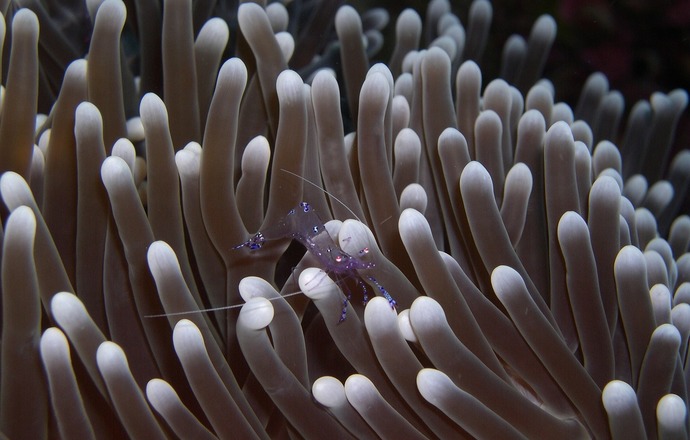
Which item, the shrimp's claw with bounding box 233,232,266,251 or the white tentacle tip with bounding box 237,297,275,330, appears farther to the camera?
the shrimp's claw with bounding box 233,232,266,251

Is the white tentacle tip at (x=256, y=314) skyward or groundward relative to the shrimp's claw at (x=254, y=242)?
groundward

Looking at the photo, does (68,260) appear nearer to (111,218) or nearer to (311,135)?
(111,218)

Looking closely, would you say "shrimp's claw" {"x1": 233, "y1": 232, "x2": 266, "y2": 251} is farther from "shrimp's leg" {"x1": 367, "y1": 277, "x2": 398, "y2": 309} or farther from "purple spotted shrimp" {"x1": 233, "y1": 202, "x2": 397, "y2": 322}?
"shrimp's leg" {"x1": 367, "y1": 277, "x2": 398, "y2": 309}

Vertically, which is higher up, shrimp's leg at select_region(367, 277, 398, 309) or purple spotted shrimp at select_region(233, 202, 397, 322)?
purple spotted shrimp at select_region(233, 202, 397, 322)

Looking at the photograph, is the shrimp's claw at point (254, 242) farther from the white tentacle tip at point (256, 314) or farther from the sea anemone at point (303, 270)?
the white tentacle tip at point (256, 314)

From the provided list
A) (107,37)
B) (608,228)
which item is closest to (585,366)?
(608,228)

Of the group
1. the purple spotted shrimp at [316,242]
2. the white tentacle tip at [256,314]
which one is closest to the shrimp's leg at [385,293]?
the purple spotted shrimp at [316,242]

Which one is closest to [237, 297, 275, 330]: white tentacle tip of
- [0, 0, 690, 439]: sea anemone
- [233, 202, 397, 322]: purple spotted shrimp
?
[0, 0, 690, 439]: sea anemone
